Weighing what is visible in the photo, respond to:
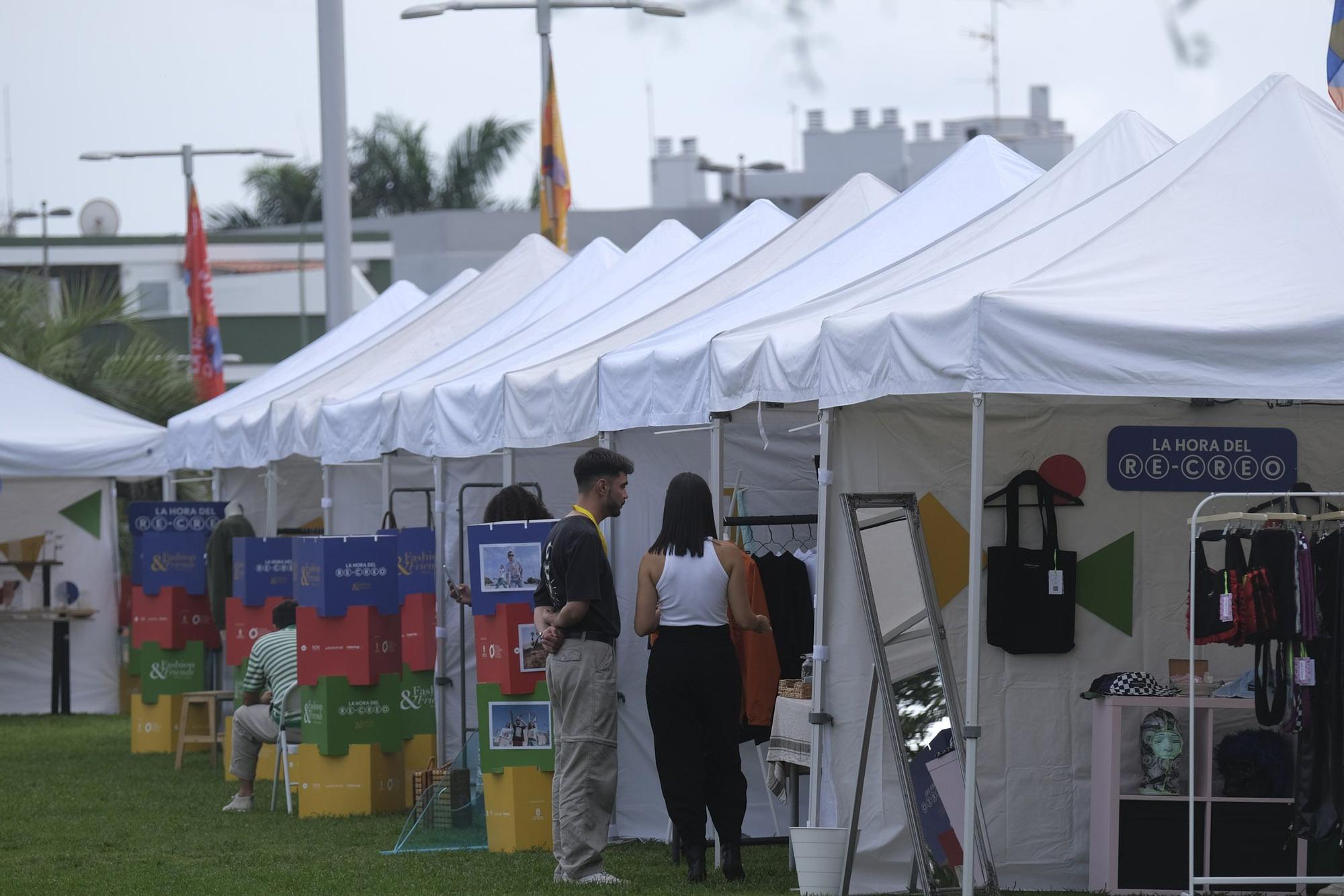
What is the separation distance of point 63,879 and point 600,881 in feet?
9.11

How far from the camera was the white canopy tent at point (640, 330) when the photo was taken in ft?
34.4

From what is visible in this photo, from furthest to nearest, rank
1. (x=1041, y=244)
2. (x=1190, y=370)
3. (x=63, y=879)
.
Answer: (x=63, y=879) < (x=1041, y=244) < (x=1190, y=370)

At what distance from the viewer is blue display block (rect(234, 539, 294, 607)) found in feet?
47.1

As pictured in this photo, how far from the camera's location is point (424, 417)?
12258 millimetres

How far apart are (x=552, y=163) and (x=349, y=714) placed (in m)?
8.34

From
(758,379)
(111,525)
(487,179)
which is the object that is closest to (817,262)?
(758,379)

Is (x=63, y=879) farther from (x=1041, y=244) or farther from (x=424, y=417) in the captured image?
(x=1041, y=244)

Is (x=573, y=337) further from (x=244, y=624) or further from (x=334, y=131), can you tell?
(x=334, y=131)

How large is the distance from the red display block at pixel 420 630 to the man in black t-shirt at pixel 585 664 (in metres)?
3.29

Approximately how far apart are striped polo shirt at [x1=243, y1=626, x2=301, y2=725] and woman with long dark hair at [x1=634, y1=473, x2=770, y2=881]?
4.35 meters

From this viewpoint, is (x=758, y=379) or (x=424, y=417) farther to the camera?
(x=424, y=417)

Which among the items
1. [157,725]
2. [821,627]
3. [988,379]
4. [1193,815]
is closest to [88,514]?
[157,725]

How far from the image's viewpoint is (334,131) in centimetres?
1977

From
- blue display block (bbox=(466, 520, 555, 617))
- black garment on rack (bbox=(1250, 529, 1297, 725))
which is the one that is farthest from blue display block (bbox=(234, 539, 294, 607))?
black garment on rack (bbox=(1250, 529, 1297, 725))
